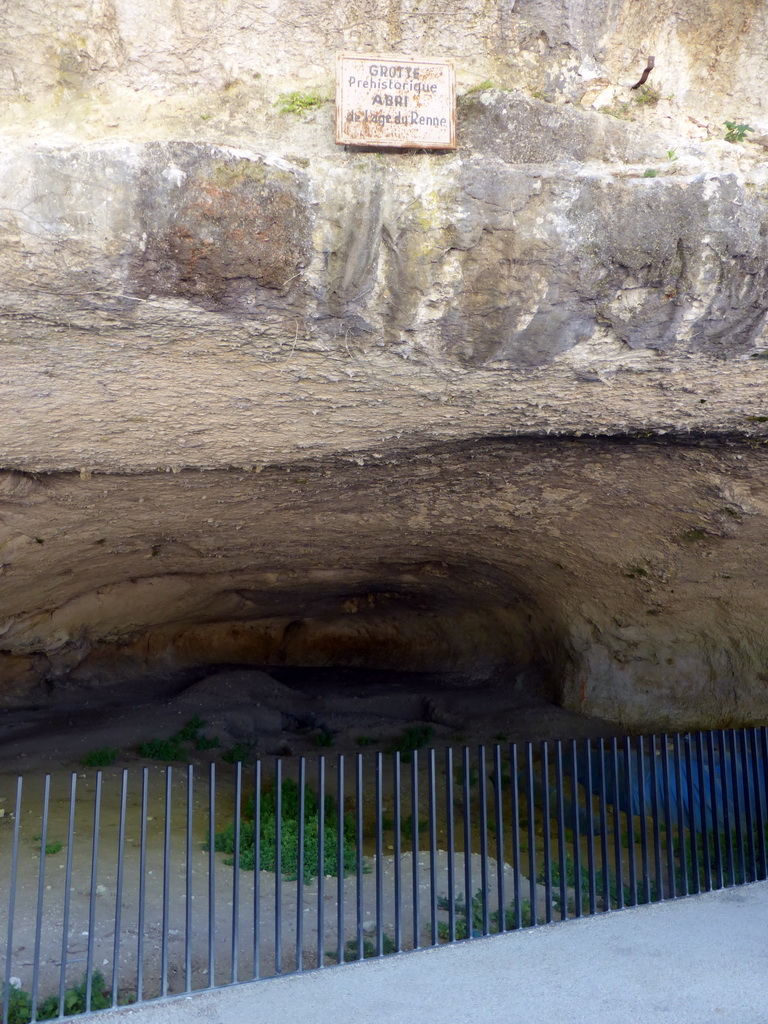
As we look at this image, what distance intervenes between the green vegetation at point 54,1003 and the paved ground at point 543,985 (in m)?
0.23

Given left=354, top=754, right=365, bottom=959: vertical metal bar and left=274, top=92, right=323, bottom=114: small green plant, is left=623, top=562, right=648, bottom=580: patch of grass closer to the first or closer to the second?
left=354, top=754, right=365, bottom=959: vertical metal bar

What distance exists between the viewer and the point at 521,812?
23.3ft

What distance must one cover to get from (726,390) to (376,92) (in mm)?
2263

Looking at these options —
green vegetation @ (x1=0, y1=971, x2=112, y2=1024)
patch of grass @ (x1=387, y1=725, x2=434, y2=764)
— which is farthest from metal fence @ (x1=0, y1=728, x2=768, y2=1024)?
patch of grass @ (x1=387, y1=725, x2=434, y2=764)

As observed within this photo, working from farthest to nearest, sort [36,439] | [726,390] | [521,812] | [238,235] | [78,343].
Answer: [521,812] < [36,439] < [726,390] < [78,343] < [238,235]

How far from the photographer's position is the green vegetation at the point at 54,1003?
130 inches

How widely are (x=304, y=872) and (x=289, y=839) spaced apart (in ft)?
3.92

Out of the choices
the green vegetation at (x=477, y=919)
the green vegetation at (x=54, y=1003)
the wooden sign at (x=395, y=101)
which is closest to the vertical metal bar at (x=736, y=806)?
the green vegetation at (x=477, y=919)

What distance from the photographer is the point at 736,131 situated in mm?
3078

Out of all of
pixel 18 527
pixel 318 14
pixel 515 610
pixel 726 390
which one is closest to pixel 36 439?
pixel 18 527

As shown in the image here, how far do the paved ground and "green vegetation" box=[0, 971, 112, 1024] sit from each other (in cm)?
23

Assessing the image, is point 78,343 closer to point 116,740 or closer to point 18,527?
point 18,527

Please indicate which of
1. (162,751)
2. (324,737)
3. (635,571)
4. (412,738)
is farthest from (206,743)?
(635,571)

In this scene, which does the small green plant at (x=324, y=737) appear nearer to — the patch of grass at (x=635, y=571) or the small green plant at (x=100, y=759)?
the small green plant at (x=100, y=759)
